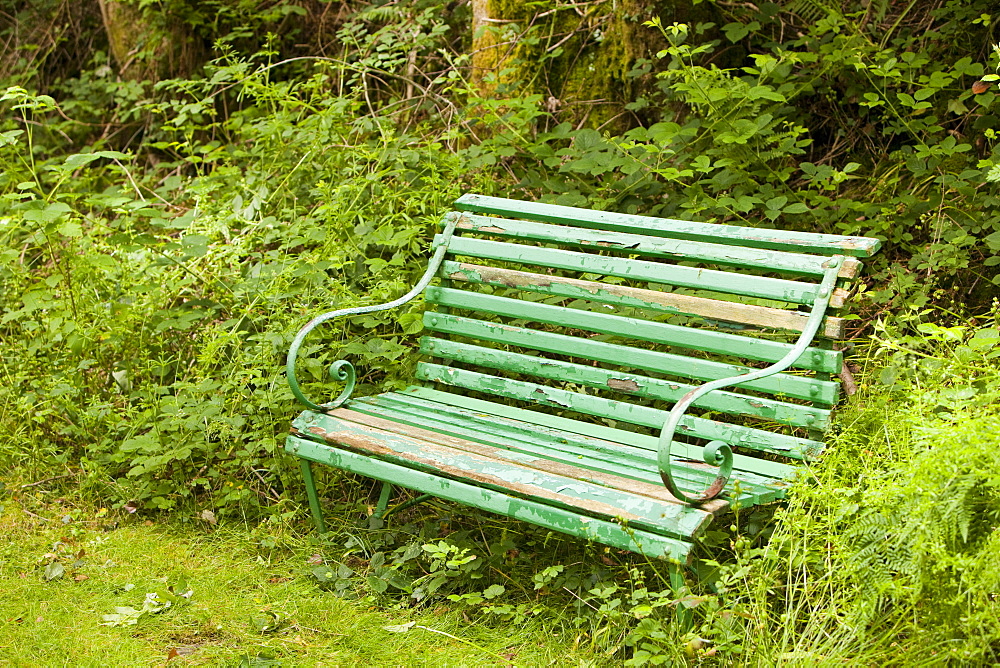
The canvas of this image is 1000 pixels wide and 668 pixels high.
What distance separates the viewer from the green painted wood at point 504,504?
248cm

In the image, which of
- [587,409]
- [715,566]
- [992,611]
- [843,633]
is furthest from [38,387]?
[992,611]

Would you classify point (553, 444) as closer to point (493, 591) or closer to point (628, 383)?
point (628, 383)

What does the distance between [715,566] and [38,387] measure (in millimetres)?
3324

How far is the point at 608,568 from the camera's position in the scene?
3.05 m

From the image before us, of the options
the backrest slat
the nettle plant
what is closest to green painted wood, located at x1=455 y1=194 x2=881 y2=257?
the backrest slat

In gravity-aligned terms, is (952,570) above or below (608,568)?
above

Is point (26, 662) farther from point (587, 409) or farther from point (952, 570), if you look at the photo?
point (952, 570)

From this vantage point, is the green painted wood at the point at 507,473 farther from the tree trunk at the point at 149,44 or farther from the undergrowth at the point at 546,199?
the tree trunk at the point at 149,44

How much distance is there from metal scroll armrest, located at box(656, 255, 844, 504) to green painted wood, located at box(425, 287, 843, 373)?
9 centimetres

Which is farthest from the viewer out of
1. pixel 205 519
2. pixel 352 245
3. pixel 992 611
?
pixel 352 245

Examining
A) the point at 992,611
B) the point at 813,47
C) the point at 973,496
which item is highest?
the point at 813,47

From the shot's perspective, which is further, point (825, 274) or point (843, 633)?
point (825, 274)

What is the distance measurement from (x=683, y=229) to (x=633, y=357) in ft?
1.49

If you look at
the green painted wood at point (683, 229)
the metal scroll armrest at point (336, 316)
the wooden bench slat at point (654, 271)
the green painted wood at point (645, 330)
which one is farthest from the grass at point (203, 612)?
the green painted wood at point (683, 229)
